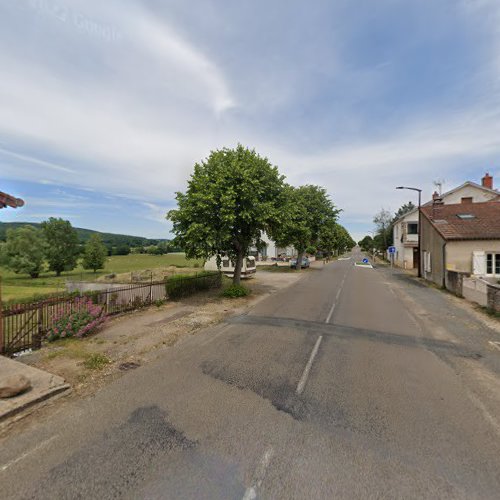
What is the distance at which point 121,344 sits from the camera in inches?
307

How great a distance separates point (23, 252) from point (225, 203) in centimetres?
5235

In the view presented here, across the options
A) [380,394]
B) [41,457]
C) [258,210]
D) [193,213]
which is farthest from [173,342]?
[258,210]

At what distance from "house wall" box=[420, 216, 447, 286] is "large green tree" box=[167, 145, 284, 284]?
13.5 metres

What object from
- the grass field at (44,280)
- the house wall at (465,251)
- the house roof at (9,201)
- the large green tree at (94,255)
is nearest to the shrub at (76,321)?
the house roof at (9,201)

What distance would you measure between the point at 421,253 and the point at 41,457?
2871cm

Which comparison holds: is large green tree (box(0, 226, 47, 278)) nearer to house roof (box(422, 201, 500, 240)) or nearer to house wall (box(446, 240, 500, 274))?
house roof (box(422, 201, 500, 240))

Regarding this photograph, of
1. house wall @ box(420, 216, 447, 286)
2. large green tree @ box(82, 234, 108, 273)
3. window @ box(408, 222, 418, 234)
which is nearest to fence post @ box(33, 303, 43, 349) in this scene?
house wall @ box(420, 216, 447, 286)

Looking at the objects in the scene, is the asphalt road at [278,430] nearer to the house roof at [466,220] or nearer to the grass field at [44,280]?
the grass field at [44,280]

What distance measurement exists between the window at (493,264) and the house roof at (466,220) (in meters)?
1.22

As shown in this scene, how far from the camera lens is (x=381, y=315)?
1130cm

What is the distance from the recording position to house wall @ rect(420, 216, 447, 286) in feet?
64.5

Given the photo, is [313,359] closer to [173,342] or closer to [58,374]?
[173,342]

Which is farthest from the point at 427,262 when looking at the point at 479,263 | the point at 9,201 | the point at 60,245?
the point at 60,245

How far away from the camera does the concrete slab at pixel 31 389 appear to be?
4441mm
